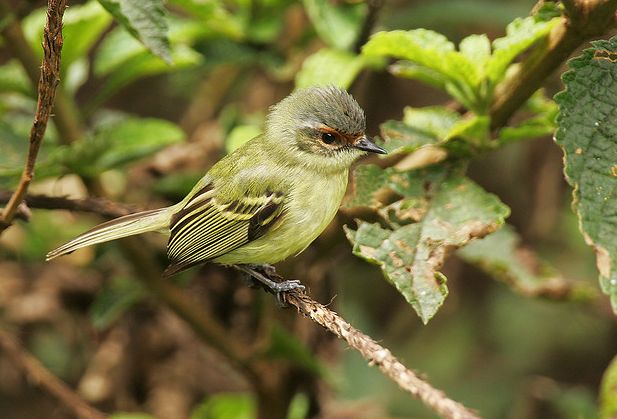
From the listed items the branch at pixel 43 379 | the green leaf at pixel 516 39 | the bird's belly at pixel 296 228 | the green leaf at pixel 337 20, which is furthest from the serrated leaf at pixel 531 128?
the branch at pixel 43 379

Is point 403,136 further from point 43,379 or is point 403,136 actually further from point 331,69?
point 43,379

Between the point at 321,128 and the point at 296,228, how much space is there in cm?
46

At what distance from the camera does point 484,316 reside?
457 cm

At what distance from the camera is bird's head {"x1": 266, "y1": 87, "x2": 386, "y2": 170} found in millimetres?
2818

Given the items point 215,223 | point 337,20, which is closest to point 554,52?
point 337,20

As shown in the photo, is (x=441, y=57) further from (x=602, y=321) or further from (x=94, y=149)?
(x=602, y=321)

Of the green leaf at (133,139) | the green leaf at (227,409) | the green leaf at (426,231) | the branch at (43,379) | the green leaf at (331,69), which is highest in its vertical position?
the green leaf at (331,69)

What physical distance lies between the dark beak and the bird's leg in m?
0.53

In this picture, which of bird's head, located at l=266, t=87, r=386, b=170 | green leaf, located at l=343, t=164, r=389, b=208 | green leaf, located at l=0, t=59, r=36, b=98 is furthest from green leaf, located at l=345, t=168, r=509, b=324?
green leaf, located at l=0, t=59, r=36, b=98

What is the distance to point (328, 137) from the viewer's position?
9.62 ft

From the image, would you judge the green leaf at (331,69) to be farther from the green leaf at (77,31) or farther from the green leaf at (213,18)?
the green leaf at (77,31)

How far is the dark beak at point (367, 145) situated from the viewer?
2.73 meters

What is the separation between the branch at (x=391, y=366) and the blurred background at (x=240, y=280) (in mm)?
386

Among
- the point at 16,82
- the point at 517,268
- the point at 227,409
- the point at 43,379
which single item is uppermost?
the point at 16,82
